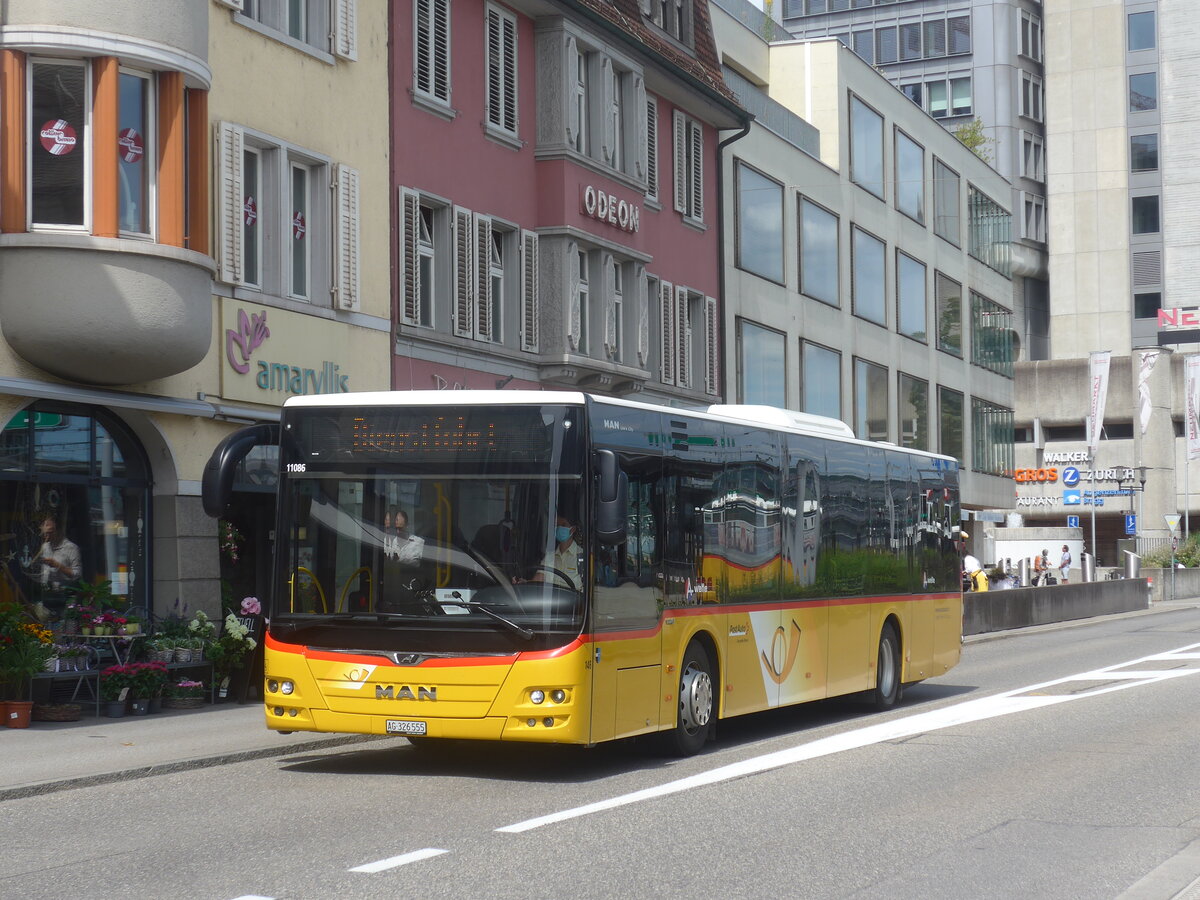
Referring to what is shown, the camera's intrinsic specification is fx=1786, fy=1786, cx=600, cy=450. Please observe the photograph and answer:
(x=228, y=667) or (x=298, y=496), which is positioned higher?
(x=298, y=496)

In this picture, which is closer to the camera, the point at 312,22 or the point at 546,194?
the point at 312,22

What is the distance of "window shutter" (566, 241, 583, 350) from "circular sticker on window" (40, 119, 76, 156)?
10.4 meters

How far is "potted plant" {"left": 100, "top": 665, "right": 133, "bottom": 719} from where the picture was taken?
16422mm

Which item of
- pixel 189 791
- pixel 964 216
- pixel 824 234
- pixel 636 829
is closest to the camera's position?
pixel 636 829

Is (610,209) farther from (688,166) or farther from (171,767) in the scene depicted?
(171,767)

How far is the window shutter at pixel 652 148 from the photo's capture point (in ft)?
101

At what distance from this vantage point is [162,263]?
693 inches

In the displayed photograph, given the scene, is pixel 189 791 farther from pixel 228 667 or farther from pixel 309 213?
pixel 309 213

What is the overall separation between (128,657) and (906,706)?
7.93 meters

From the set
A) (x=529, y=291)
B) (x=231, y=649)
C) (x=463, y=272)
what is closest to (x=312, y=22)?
(x=463, y=272)

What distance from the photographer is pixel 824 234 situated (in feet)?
139

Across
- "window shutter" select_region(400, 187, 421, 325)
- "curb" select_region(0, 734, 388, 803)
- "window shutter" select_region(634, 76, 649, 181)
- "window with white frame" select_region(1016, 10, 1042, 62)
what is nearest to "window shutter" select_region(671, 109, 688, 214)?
"window shutter" select_region(634, 76, 649, 181)

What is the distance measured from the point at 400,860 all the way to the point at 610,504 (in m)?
A: 3.70

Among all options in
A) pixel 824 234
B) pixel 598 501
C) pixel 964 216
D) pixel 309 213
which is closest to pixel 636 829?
pixel 598 501
